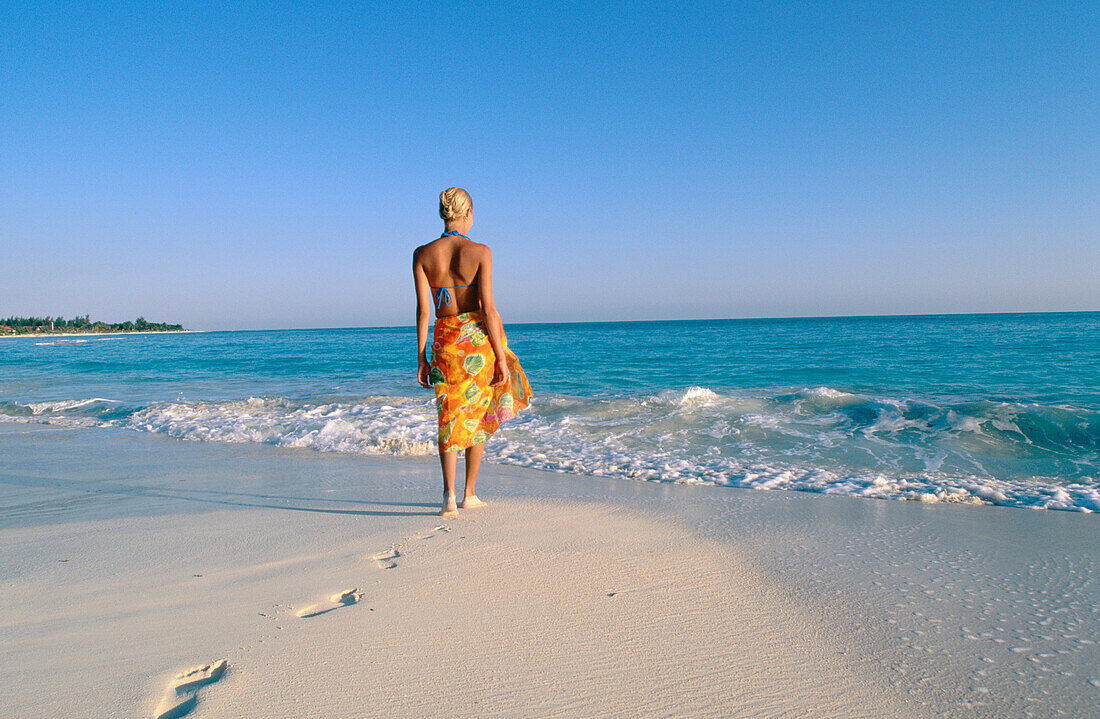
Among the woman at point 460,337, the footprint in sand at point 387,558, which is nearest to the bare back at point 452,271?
the woman at point 460,337

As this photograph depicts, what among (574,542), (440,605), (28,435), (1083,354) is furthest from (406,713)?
(1083,354)

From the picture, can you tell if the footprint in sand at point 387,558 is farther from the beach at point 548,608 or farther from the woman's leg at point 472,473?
the woman's leg at point 472,473

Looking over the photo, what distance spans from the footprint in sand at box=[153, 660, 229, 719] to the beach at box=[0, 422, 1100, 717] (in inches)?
0.4

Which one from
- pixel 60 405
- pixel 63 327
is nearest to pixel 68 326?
pixel 63 327

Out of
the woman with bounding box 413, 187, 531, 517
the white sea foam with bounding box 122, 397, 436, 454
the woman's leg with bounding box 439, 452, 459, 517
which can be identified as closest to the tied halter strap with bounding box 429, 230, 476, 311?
the woman with bounding box 413, 187, 531, 517

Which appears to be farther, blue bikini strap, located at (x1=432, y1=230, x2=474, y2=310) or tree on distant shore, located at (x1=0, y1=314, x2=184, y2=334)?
tree on distant shore, located at (x1=0, y1=314, x2=184, y2=334)

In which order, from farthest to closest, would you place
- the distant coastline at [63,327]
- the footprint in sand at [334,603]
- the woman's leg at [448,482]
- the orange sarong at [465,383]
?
the distant coastline at [63,327] < the woman's leg at [448,482] < the orange sarong at [465,383] < the footprint in sand at [334,603]

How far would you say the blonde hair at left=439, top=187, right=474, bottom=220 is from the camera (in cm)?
341

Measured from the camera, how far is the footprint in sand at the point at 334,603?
2174mm

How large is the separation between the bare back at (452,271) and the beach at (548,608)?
1.23m

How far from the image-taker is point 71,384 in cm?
1495

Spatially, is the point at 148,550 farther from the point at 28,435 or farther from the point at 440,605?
the point at 28,435

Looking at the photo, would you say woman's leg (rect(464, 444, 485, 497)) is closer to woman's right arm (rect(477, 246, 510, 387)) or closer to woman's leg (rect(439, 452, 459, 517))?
woman's leg (rect(439, 452, 459, 517))

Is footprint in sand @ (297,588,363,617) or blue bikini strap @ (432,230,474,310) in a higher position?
blue bikini strap @ (432,230,474,310)
